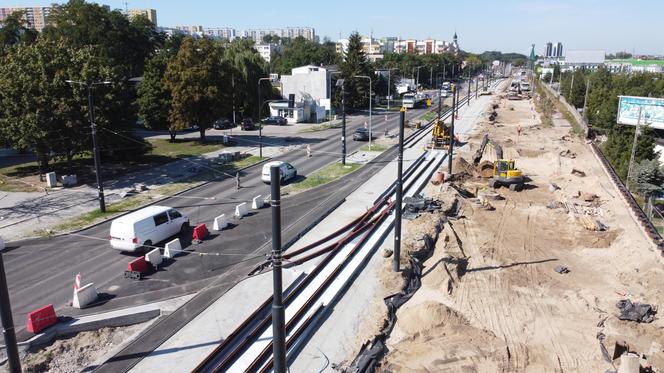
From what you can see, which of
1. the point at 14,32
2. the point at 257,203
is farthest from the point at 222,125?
the point at 257,203

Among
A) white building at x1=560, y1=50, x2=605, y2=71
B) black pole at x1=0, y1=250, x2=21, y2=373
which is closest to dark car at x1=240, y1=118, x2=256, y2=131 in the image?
black pole at x1=0, y1=250, x2=21, y2=373

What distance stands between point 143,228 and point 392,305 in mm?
11525

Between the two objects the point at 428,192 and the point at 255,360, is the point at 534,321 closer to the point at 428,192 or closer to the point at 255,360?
the point at 255,360

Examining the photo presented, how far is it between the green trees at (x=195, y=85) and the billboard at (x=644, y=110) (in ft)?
119

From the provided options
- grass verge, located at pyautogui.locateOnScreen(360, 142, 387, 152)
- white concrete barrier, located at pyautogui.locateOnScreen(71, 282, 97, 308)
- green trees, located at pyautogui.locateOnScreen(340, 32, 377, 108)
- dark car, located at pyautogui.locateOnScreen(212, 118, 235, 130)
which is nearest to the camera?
white concrete barrier, located at pyautogui.locateOnScreen(71, 282, 97, 308)

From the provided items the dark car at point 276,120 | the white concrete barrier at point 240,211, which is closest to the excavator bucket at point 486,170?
the white concrete barrier at point 240,211

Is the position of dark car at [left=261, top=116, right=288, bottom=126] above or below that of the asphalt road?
above

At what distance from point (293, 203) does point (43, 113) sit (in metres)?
16.9

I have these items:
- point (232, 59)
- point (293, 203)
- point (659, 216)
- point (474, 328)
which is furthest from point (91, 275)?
point (232, 59)

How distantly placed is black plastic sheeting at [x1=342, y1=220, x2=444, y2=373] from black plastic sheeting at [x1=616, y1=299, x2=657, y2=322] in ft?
23.4

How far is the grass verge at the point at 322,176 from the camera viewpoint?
33094 mm

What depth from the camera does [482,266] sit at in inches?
835

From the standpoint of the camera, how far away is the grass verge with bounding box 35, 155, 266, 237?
24891 millimetres

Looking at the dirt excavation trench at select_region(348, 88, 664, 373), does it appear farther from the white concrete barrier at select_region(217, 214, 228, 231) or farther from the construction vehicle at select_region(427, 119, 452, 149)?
the construction vehicle at select_region(427, 119, 452, 149)
